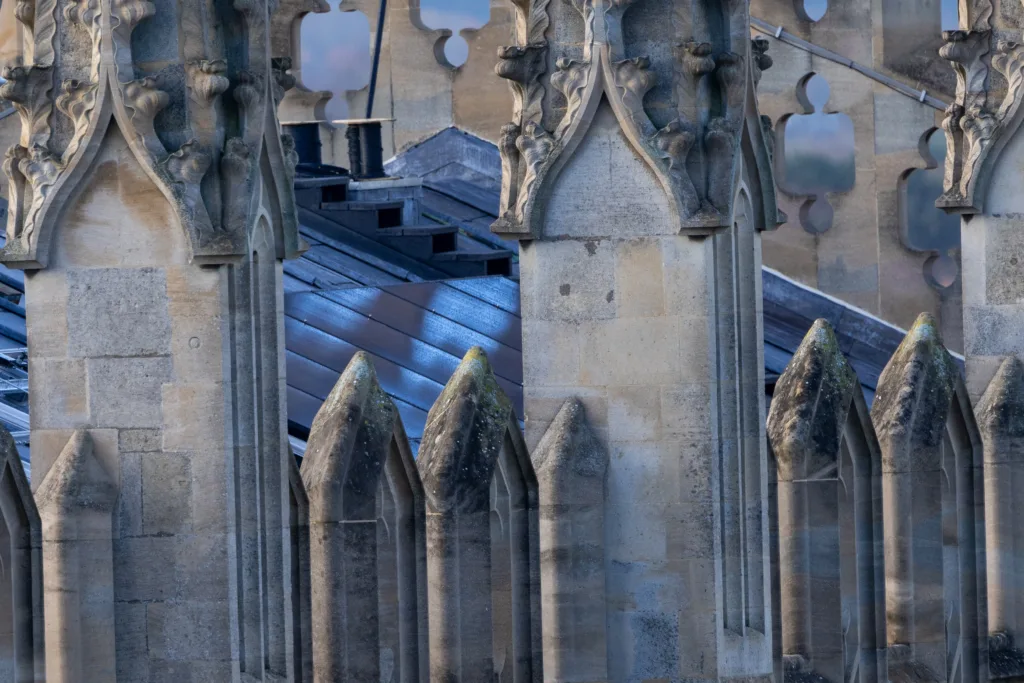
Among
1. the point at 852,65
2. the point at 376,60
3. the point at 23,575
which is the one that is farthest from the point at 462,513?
the point at 852,65

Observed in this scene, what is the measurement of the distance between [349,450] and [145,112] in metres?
2.40

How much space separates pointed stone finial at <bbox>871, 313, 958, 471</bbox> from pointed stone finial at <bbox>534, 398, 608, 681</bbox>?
12.1ft

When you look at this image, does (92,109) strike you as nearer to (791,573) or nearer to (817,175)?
(791,573)

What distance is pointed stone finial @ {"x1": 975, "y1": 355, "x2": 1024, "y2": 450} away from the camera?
92.4ft

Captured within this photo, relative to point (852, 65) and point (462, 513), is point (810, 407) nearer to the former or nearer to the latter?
point (462, 513)

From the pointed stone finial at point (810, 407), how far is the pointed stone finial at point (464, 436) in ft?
9.69

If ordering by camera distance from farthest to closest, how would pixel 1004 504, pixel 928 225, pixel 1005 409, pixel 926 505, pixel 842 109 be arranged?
pixel 928 225 → pixel 842 109 → pixel 1004 504 → pixel 1005 409 → pixel 926 505

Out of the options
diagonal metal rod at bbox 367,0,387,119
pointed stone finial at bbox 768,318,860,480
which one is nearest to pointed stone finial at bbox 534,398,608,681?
pointed stone finial at bbox 768,318,860,480

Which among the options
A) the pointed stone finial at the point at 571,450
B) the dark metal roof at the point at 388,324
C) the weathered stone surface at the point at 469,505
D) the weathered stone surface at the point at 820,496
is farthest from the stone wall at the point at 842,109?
the weathered stone surface at the point at 469,505

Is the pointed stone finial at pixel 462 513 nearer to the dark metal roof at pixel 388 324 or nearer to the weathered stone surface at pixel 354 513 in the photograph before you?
the weathered stone surface at pixel 354 513

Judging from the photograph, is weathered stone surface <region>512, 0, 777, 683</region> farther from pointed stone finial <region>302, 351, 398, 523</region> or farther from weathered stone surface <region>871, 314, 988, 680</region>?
weathered stone surface <region>871, 314, 988, 680</region>

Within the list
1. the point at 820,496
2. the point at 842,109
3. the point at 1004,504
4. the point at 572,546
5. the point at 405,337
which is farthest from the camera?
the point at 842,109

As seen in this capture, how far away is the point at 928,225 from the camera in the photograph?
42906mm

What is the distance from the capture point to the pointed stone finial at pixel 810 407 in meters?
25.1
